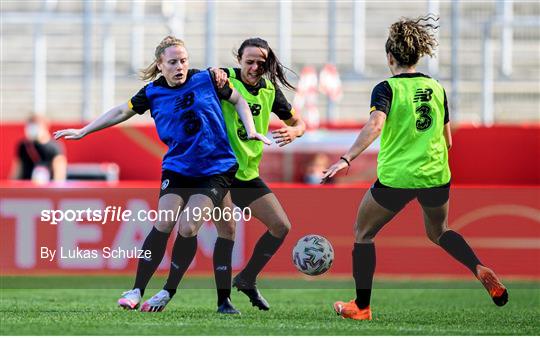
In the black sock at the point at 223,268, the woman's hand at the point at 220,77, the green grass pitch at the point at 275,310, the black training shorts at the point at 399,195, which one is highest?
the woman's hand at the point at 220,77

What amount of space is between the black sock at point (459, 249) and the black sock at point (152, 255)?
196 cm

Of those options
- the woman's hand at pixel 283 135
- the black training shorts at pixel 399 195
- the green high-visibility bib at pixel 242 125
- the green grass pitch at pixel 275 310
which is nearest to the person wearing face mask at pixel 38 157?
the green grass pitch at pixel 275 310

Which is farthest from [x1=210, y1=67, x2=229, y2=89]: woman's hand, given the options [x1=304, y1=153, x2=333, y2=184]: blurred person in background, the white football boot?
[x1=304, y1=153, x2=333, y2=184]: blurred person in background

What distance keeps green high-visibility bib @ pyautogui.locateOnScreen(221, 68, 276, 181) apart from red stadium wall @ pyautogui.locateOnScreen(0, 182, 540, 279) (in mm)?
4495

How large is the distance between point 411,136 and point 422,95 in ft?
0.95

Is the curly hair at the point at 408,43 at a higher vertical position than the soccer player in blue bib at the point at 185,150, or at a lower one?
higher

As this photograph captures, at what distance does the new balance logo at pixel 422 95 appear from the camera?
8.38m

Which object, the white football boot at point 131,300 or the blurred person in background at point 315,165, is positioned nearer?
the white football boot at point 131,300

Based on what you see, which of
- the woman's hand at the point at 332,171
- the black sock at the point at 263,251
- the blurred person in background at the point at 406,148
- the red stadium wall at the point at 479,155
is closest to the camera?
the woman's hand at the point at 332,171

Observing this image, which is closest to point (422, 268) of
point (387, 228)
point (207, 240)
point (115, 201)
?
point (387, 228)

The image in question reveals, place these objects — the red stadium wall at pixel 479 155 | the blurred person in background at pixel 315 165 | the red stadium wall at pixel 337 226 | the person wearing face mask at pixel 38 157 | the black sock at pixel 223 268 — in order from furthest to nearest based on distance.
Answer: the red stadium wall at pixel 479 155 < the blurred person in background at pixel 315 165 < the person wearing face mask at pixel 38 157 < the red stadium wall at pixel 337 226 < the black sock at pixel 223 268

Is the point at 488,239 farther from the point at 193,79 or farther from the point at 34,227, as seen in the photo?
the point at 193,79

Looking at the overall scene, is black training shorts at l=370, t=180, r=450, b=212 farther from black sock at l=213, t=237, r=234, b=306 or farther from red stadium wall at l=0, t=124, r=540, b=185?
red stadium wall at l=0, t=124, r=540, b=185

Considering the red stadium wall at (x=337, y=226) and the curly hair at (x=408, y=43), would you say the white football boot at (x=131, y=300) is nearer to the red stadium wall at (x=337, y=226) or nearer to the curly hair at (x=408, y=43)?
the curly hair at (x=408, y=43)
